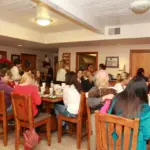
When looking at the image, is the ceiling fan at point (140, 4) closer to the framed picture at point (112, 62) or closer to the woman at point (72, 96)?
the woman at point (72, 96)

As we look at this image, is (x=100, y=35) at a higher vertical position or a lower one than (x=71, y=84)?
higher

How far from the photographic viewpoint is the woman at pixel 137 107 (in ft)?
5.08

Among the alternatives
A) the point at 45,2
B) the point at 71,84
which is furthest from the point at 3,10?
the point at 71,84

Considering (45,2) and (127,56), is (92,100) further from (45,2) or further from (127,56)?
(127,56)

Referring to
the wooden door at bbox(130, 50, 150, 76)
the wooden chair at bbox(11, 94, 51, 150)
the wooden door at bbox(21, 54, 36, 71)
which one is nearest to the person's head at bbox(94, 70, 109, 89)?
the wooden chair at bbox(11, 94, 51, 150)

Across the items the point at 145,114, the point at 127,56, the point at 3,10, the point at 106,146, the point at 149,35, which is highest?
the point at 3,10

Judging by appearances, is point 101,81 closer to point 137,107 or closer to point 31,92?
point 137,107

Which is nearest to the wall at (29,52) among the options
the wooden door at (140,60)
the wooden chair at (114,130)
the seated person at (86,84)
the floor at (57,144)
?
the seated person at (86,84)

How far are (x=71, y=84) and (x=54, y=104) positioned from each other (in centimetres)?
63

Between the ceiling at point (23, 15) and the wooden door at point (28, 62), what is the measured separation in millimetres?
2856

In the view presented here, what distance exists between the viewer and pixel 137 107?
5.13ft

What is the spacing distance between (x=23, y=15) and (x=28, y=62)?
4.40m

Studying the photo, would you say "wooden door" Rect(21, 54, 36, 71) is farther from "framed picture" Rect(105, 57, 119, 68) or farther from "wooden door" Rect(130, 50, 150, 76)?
"wooden door" Rect(130, 50, 150, 76)

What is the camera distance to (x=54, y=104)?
326 centimetres
